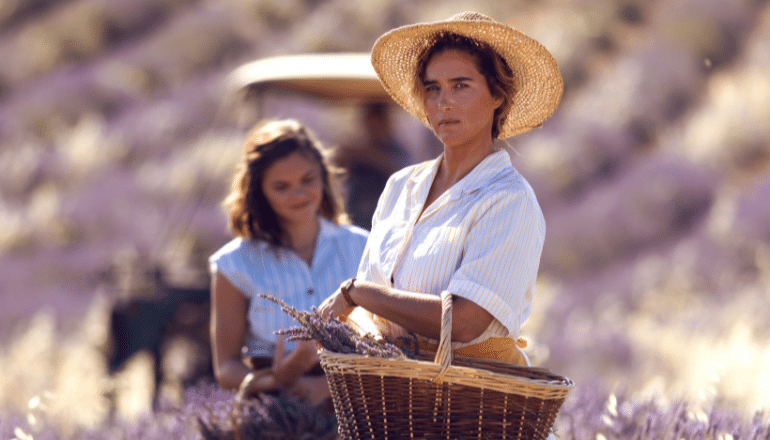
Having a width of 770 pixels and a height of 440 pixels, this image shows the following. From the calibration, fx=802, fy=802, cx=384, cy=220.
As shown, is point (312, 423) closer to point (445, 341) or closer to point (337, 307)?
point (337, 307)

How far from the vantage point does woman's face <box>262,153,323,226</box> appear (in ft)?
10.5

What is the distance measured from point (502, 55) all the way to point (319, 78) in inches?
149

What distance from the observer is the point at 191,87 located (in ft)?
55.5

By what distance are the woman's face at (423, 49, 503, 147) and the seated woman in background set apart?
124 centimetres

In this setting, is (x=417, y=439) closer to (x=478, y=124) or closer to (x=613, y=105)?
(x=478, y=124)

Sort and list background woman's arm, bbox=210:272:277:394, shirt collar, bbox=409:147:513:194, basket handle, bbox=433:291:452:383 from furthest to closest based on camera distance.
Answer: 1. background woman's arm, bbox=210:272:277:394
2. shirt collar, bbox=409:147:513:194
3. basket handle, bbox=433:291:452:383

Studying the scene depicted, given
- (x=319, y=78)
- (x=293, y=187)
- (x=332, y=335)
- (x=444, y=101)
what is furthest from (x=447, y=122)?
(x=319, y=78)

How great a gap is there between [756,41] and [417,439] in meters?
14.6

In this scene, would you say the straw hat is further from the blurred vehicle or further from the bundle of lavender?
the blurred vehicle

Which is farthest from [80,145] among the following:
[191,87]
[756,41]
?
[756,41]

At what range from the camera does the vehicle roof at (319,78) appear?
5.67 metres

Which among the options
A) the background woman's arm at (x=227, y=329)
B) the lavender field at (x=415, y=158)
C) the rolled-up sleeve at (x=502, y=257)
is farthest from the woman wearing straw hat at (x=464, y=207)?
the background woman's arm at (x=227, y=329)

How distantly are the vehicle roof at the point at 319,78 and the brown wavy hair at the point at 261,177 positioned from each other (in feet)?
7.78

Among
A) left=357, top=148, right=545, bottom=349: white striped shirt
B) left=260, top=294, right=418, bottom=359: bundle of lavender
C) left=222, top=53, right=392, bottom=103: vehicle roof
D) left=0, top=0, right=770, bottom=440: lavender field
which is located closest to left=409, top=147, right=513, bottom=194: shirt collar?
left=357, top=148, right=545, bottom=349: white striped shirt
